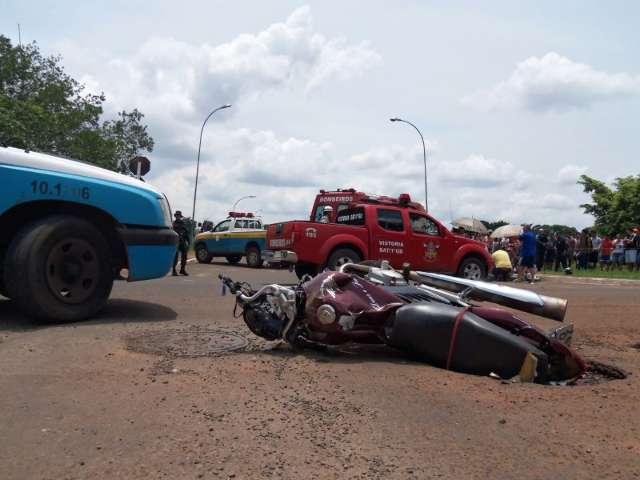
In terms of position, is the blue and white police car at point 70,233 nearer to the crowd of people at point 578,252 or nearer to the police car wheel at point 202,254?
the crowd of people at point 578,252

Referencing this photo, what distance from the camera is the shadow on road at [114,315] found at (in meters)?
6.29

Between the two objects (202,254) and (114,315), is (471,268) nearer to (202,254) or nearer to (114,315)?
(114,315)

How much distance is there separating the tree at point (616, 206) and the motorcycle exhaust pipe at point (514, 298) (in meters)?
36.3

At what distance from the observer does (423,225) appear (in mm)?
14484

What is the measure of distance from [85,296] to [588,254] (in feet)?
76.8

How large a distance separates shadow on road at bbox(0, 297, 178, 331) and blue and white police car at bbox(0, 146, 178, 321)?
0.56ft

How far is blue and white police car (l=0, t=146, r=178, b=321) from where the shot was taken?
19.9ft

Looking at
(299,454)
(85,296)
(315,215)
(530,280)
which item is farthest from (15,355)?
(530,280)

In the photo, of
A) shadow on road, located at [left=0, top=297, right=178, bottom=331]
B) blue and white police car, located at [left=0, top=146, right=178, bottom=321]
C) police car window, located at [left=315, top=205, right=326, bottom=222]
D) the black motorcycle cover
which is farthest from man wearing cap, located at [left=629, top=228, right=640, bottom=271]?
blue and white police car, located at [left=0, top=146, right=178, bottom=321]

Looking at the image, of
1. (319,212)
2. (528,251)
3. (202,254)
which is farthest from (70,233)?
(202,254)

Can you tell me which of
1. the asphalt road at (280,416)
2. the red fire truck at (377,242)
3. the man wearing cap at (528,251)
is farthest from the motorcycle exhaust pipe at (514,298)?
the man wearing cap at (528,251)

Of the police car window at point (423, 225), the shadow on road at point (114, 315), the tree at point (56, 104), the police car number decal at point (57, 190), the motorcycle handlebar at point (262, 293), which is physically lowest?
A: the shadow on road at point (114, 315)

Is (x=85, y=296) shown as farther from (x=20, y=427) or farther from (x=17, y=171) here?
(x=20, y=427)

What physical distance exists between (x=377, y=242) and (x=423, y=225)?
1489 mm
